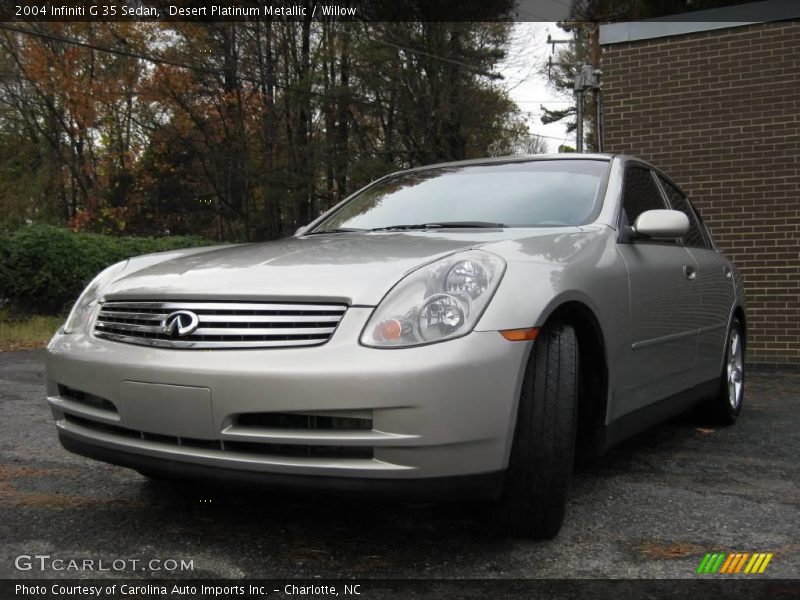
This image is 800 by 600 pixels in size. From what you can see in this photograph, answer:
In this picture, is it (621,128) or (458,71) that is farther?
(458,71)

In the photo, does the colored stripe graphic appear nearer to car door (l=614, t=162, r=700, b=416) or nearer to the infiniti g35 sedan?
the infiniti g35 sedan

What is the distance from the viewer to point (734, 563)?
8.29ft

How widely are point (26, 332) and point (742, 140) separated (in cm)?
859

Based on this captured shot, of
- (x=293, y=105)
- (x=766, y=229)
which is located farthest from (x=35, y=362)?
(x=293, y=105)

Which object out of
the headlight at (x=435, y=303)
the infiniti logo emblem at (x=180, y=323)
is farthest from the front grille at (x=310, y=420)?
the infiniti logo emblem at (x=180, y=323)

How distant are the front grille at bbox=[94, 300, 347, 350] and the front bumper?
0.13 feet

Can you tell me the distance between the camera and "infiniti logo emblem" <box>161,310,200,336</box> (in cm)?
250

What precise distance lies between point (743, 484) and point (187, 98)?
23.7 metres

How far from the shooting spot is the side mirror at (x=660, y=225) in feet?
11.3

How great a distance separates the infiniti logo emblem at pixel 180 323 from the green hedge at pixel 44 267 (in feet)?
30.1

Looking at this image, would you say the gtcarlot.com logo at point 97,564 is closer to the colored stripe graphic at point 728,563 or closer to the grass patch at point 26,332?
the colored stripe graphic at point 728,563

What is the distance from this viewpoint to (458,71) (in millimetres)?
22828

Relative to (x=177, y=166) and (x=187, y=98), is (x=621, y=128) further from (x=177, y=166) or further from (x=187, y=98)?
(x=177, y=166)

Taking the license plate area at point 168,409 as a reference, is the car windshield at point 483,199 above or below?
above
